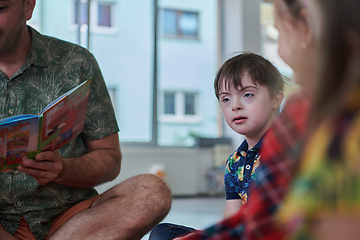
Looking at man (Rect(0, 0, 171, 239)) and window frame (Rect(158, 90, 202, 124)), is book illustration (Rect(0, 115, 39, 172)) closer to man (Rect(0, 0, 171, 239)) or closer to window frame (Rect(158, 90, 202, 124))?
Answer: man (Rect(0, 0, 171, 239))

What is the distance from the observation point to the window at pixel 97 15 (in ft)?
14.5

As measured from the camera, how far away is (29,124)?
3.07 feet

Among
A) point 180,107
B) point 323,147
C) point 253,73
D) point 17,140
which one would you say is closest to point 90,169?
point 17,140

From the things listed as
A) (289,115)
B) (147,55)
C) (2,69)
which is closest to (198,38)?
(147,55)

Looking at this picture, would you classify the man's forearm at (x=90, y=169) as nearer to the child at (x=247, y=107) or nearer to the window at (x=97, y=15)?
the child at (x=247, y=107)

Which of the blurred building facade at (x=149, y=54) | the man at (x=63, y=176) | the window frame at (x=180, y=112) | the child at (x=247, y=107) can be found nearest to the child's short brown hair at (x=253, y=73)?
the child at (x=247, y=107)

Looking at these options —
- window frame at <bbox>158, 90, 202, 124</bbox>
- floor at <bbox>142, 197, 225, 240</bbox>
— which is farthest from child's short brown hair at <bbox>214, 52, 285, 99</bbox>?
window frame at <bbox>158, 90, 202, 124</bbox>

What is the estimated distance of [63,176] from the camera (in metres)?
1.15

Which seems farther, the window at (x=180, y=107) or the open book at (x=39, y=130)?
the window at (x=180, y=107)

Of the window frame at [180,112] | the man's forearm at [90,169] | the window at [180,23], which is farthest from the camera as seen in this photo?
the window at [180,23]

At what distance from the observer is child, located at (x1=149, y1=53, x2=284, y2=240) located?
47.6 inches

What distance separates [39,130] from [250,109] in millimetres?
644

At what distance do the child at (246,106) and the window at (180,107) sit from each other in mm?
3764

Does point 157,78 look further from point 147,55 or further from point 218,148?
point 218,148
